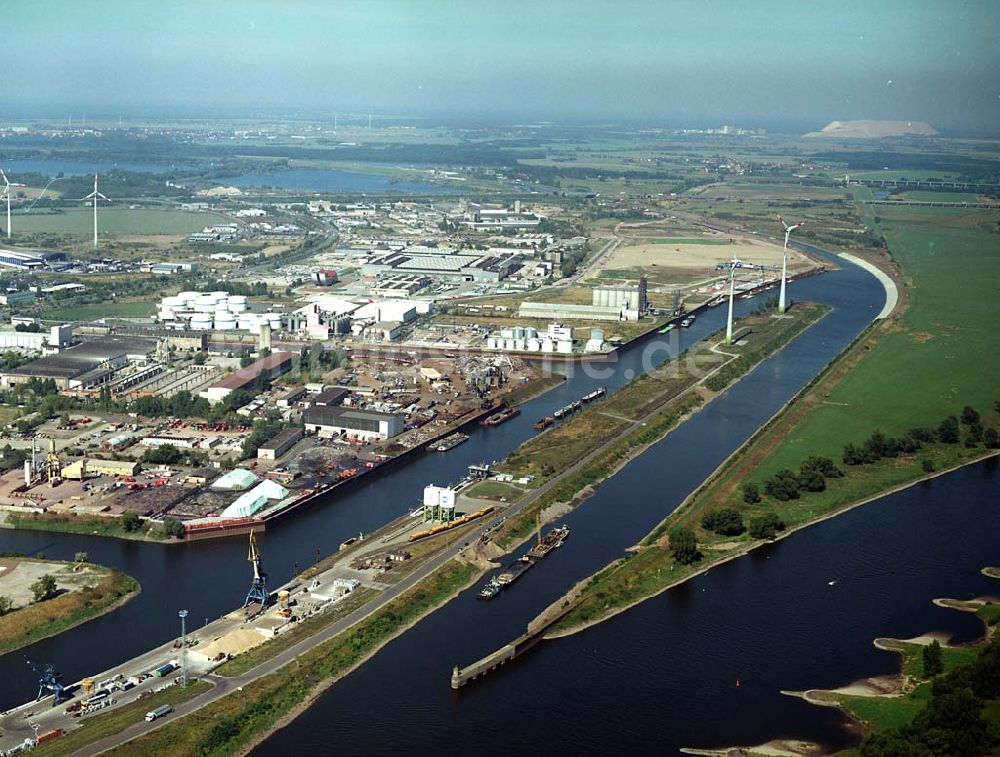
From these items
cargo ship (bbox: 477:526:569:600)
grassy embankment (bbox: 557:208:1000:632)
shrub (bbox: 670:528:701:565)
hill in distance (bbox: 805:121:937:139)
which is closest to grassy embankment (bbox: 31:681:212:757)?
cargo ship (bbox: 477:526:569:600)

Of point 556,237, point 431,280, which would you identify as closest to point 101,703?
point 431,280

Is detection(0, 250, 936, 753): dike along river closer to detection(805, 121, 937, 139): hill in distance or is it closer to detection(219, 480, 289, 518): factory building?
detection(219, 480, 289, 518): factory building


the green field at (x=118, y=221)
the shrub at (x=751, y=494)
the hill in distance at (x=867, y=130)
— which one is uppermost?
the hill in distance at (x=867, y=130)

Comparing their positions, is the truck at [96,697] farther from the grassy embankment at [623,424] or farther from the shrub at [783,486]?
the shrub at [783,486]

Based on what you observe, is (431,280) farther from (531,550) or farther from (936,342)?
(531,550)

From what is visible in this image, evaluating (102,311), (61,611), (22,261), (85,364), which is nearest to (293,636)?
(61,611)

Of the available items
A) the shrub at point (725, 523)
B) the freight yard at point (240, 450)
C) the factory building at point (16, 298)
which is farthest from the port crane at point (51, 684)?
the factory building at point (16, 298)

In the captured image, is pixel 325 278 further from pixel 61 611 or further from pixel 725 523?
pixel 61 611
